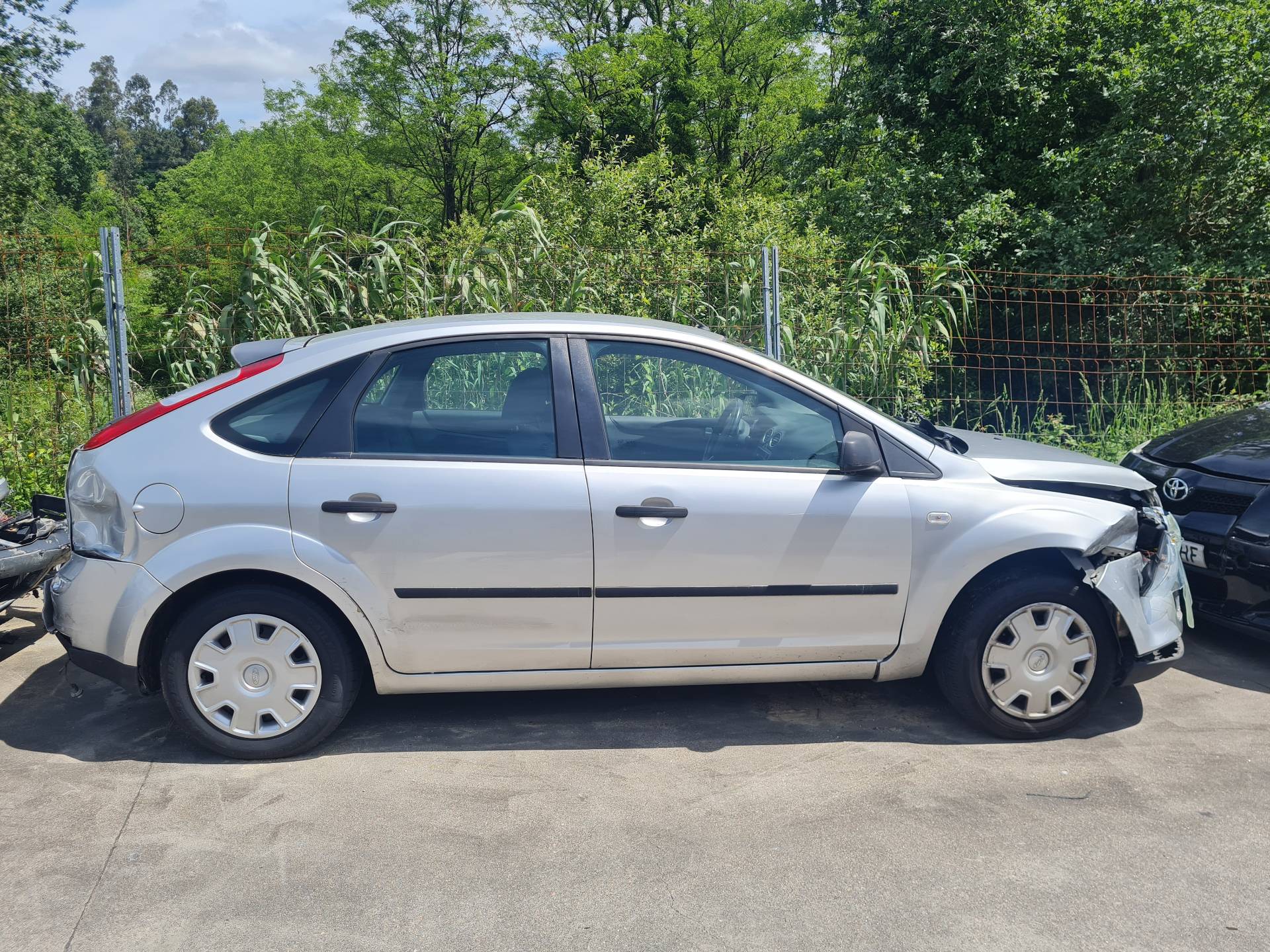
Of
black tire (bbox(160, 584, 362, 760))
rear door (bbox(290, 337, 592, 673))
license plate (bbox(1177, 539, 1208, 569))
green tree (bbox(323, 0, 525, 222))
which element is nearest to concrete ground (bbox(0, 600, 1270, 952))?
black tire (bbox(160, 584, 362, 760))

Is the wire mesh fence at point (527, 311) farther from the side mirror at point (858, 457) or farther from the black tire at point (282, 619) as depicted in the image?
the black tire at point (282, 619)

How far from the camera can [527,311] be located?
318 inches

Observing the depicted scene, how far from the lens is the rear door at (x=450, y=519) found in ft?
12.5

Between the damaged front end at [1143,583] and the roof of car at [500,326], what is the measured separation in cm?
179

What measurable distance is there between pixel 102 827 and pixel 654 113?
33815mm

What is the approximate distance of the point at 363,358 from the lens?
3.99 metres

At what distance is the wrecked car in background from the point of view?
4820 millimetres

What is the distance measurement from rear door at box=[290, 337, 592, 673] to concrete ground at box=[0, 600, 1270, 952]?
19.8 inches

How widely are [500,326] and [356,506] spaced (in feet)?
3.02

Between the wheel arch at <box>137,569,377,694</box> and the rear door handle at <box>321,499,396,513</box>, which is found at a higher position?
the rear door handle at <box>321,499,396,513</box>

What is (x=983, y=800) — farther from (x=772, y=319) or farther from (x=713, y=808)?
(x=772, y=319)

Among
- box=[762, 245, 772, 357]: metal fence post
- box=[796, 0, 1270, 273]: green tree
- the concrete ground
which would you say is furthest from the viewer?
box=[796, 0, 1270, 273]: green tree

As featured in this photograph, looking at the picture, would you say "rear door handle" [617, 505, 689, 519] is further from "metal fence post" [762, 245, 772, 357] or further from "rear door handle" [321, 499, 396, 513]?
"metal fence post" [762, 245, 772, 357]

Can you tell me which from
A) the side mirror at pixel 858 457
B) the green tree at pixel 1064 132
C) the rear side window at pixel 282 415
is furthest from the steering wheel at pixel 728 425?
the green tree at pixel 1064 132
